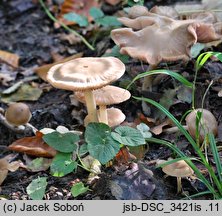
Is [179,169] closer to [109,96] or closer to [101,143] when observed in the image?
[101,143]

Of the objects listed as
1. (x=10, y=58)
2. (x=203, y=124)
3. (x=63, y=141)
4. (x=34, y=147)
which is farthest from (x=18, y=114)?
(x=10, y=58)

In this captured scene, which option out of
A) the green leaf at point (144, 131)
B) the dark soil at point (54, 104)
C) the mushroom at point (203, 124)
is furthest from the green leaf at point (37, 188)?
the mushroom at point (203, 124)

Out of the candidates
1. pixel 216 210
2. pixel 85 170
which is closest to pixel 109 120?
pixel 85 170

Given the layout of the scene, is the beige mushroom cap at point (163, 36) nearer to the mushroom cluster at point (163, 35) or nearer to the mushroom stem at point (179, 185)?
the mushroom cluster at point (163, 35)

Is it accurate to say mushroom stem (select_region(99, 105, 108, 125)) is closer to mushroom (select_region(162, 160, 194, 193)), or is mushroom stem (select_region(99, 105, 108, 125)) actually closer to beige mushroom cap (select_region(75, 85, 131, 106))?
beige mushroom cap (select_region(75, 85, 131, 106))

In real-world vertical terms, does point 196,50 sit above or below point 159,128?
above

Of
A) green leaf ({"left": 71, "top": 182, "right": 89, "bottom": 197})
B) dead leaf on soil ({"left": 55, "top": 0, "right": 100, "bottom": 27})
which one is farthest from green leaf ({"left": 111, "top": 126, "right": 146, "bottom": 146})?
dead leaf on soil ({"left": 55, "top": 0, "right": 100, "bottom": 27})
